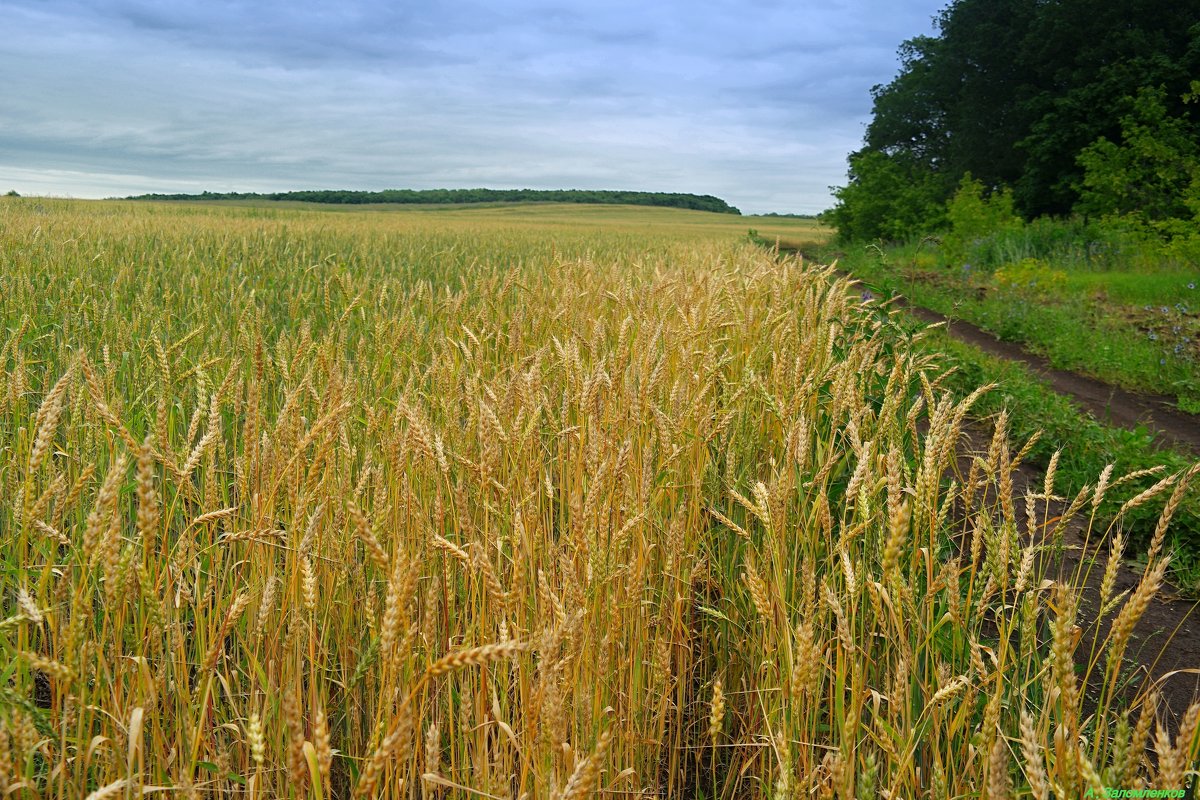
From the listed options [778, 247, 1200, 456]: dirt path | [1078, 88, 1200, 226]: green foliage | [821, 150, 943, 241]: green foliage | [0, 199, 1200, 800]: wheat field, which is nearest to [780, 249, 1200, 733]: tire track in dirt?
[778, 247, 1200, 456]: dirt path

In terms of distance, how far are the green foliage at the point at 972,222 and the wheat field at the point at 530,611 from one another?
1587cm

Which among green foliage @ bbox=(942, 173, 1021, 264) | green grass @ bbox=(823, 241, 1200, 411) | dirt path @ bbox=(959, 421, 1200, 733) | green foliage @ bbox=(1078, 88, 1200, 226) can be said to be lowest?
dirt path @ bbox=(959, 421, 1200, 733)

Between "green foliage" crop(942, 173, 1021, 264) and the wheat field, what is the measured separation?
15875 mm

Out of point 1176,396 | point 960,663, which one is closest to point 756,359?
point 960,663

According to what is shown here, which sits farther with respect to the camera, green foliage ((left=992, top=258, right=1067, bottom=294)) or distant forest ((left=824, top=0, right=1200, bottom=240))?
distant forest ((left=824, top=0, right=1200, bottom=240))

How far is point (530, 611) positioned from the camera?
1.94 meters

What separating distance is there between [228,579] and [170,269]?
17.5ft

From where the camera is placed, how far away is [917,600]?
2.15 meters

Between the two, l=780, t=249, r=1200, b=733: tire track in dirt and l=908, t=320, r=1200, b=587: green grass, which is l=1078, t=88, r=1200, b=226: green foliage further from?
l=908, t=320, r=1200, b=587: green grass

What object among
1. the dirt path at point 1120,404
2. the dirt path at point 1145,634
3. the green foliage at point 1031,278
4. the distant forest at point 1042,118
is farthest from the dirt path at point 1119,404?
the distant forest at point 1042,118

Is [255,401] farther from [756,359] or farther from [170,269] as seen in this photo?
[170,269]

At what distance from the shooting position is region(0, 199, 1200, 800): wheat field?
3.76 ft

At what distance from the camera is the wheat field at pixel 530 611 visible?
1.15 metres

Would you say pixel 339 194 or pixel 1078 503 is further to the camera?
pixel 339 194
